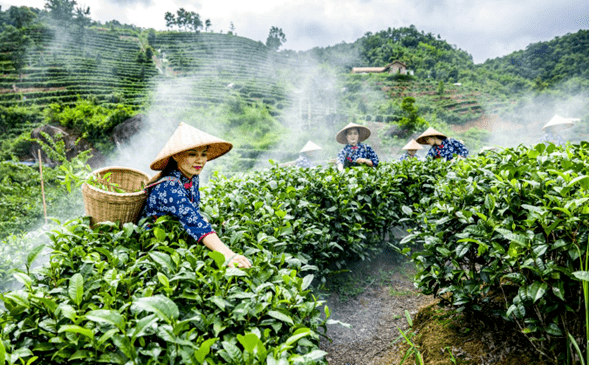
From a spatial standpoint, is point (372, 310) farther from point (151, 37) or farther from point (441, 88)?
point (151, 37)

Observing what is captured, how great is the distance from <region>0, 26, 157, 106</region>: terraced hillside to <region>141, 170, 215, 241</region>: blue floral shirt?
31.1 m

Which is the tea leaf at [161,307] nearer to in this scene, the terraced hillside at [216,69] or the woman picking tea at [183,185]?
the woman picking tea at [183,185]

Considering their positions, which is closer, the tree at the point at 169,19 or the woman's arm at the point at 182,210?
the woman's arm at the point at 182,210

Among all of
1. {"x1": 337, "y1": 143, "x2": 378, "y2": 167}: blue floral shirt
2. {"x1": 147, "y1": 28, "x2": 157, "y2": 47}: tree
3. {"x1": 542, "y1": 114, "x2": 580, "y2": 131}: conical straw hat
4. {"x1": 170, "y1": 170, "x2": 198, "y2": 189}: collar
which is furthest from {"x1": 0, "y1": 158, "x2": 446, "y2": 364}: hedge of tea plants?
{"x1": 147, "y1": 28, "x2": 157, "y2": 47}: tree

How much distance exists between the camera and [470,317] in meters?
1.79

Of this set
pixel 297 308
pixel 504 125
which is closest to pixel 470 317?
pixel 297 308

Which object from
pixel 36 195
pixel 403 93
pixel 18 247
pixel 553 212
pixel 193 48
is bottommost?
pixel 36 195

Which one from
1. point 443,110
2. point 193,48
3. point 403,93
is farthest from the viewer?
point 193,48

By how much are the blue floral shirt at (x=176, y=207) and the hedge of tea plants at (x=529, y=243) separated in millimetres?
1153

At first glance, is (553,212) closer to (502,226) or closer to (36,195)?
(502,226)

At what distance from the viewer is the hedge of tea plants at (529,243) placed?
3.78ft

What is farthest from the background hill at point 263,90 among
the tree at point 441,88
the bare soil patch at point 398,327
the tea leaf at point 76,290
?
the tea leaf at point 76,290

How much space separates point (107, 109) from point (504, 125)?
30993mm

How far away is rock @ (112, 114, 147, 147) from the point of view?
2297 centimetres
